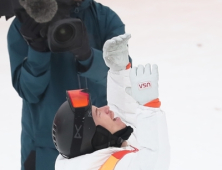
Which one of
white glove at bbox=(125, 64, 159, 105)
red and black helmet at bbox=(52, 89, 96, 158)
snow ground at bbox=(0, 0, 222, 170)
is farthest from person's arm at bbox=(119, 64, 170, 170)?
snow ground at bbox=(0, 0, 222, 170)

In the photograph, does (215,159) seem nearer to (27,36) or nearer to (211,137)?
(211,137)

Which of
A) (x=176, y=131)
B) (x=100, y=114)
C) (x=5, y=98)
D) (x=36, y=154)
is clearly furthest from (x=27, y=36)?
(x=5, y=98)

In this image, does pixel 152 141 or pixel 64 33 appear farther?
pixel 64 33

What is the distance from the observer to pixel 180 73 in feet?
8.09

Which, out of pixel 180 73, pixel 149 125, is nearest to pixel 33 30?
pixel 149 125

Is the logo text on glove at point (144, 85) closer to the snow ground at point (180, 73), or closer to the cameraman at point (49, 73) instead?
the cameraman at point (49, 73)

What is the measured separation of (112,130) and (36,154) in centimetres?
34

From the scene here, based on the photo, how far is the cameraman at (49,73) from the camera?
4.12 ft

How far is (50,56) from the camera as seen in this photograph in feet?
4.27

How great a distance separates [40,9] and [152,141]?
42 centimetres

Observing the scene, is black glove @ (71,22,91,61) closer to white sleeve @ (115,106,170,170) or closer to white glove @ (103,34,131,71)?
white glove @ (103,34,131,71)

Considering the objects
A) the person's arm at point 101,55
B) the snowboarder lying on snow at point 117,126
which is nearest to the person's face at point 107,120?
the snowboarder lying on snow at point 117,126

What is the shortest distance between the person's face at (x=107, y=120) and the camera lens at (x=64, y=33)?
0.65ft

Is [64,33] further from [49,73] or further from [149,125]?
[149,125]
